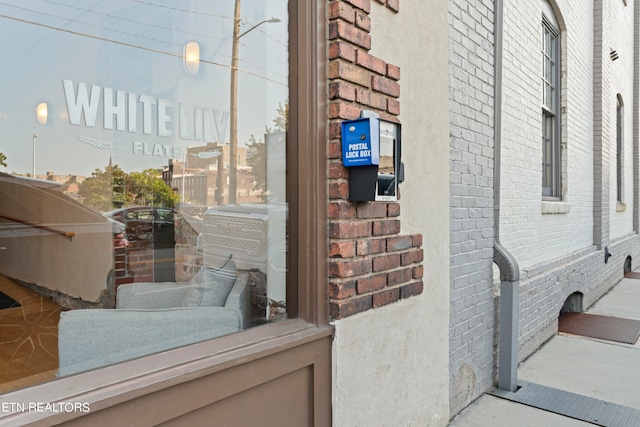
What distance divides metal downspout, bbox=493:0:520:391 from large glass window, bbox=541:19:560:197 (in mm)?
2090

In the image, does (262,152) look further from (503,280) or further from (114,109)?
(114,109)

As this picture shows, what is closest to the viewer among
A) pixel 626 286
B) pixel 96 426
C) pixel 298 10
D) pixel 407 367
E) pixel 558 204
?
pixel 96 426

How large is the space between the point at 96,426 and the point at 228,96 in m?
2.51

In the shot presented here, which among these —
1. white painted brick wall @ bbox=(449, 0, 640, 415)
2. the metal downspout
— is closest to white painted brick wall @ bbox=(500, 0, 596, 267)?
white painted brick wall @ bbox=(449, 0, 640, 415)

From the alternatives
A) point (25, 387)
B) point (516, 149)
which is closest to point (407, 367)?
point (25, 387)

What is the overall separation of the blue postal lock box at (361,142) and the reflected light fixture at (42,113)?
14.7ft

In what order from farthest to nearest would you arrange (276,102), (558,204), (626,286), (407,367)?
(626,286), (558,204), (407,367), (276,102)

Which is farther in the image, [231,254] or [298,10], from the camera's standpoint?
[231,254]

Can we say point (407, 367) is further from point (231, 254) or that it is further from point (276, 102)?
point (276, 102)

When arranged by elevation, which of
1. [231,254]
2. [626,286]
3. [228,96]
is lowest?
[626,286]

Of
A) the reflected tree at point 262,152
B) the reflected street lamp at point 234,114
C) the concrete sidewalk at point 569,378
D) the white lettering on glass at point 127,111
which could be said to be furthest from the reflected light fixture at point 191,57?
the concrete sidewalk at point 569,378

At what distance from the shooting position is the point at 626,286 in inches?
296

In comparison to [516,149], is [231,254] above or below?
below

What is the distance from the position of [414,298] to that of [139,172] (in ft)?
11.8
